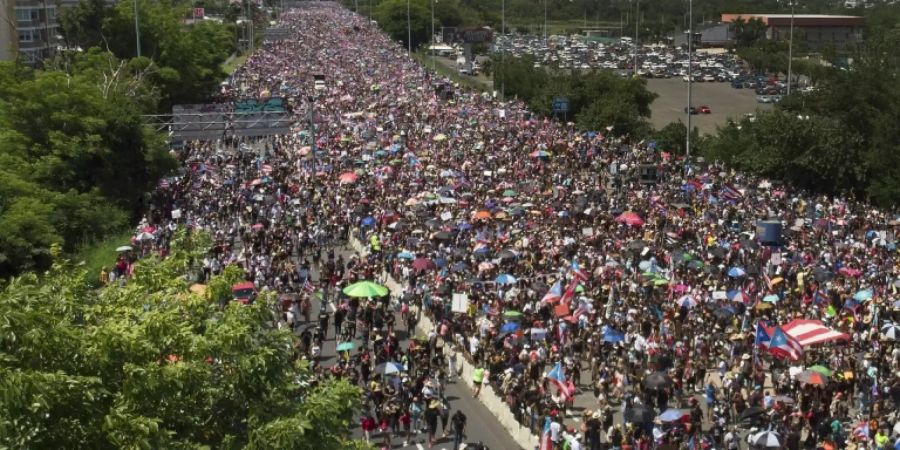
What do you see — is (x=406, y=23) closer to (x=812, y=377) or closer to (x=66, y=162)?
(x=66, y=162)

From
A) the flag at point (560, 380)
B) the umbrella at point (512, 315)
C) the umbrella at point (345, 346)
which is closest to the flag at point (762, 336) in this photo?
the flag at point (560, 380)

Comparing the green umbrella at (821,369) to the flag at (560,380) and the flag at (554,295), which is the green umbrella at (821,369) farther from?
the flag at (554,295)

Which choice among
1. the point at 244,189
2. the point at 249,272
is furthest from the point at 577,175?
the point at 249,272

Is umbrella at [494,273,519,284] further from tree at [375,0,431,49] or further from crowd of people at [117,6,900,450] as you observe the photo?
tree at [375,0,431,49]

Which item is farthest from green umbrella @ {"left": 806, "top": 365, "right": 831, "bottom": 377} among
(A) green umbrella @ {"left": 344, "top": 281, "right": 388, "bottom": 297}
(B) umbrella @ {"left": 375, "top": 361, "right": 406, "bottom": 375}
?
(A) green umbrella @ {"left": 344, "top": 281, "right": 388, "bottom": 297}

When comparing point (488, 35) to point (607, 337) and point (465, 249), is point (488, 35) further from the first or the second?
point (607, 337)

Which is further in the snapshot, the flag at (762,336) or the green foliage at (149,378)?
the flag at (762,336)

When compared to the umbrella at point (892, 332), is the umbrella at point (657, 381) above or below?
below
